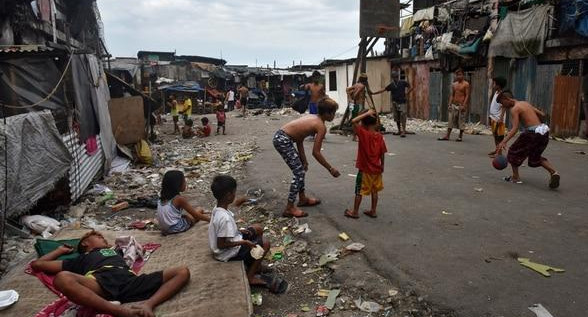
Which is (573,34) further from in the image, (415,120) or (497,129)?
(415,120)

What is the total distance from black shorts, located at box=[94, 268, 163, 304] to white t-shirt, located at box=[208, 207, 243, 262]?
23.7 inches

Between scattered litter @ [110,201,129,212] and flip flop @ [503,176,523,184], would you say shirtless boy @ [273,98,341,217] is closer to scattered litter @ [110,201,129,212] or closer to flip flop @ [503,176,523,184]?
scattered litter @ [110,201,129,212]

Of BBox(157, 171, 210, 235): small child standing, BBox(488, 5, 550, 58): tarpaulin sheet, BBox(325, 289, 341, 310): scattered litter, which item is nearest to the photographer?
BBox(325, 289, 341, 310): scattered litter

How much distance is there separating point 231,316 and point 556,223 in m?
3.70

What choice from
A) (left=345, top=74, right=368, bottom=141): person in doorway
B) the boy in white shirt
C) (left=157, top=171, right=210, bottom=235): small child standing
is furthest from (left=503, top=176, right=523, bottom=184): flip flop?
(left=345, top=74, right=368, bottom=141): person in doorway

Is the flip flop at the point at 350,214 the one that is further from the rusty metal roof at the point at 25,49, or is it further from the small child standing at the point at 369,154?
the rusty metal roof at the point at 25,49

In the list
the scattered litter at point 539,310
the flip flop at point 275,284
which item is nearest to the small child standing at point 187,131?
the flip flop at point 275,284

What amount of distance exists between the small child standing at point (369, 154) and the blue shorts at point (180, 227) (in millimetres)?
1877

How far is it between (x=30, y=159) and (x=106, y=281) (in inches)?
105

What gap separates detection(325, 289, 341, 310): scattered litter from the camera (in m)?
3.43

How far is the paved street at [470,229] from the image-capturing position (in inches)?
131

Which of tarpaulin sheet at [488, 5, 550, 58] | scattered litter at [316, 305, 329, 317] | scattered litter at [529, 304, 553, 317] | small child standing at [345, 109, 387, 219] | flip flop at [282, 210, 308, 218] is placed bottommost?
scattered litter at [316, 305, 329, 317]

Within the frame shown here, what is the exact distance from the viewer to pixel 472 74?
612 inches

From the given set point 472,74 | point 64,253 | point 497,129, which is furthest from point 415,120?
point 64,253
